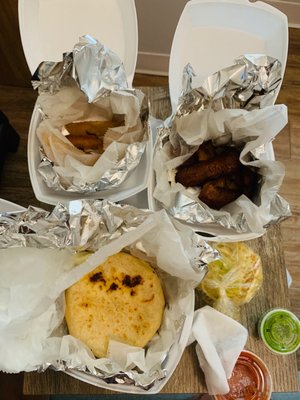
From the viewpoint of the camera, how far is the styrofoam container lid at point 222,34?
800mm

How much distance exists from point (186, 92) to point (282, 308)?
0.36 metres

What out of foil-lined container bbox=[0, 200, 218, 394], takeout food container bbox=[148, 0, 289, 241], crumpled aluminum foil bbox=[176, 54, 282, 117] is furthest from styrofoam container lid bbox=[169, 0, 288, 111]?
foil-lined container bbox=[0, 200, 218, 394]

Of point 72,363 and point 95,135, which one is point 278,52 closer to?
point 95,135

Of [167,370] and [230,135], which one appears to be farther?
[230,135]

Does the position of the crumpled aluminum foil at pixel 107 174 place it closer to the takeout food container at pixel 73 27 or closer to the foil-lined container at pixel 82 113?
the foil-lined container at pixel 82 113

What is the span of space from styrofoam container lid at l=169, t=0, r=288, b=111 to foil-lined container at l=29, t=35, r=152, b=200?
16cm

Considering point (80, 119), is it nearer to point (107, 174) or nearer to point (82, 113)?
point (82, 113)

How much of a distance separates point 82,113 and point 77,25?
197 mm

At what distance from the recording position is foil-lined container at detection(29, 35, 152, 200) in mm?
640

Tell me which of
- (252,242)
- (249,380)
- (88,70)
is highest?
(88,70)

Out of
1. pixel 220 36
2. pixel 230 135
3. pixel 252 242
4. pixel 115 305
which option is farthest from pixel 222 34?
pixel 115 305

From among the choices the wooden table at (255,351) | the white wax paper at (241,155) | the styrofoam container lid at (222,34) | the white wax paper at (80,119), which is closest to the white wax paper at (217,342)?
the wooden table at (255,351)

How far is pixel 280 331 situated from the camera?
0.74 metres

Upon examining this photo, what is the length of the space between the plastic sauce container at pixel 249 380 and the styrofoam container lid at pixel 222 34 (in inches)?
17.6
